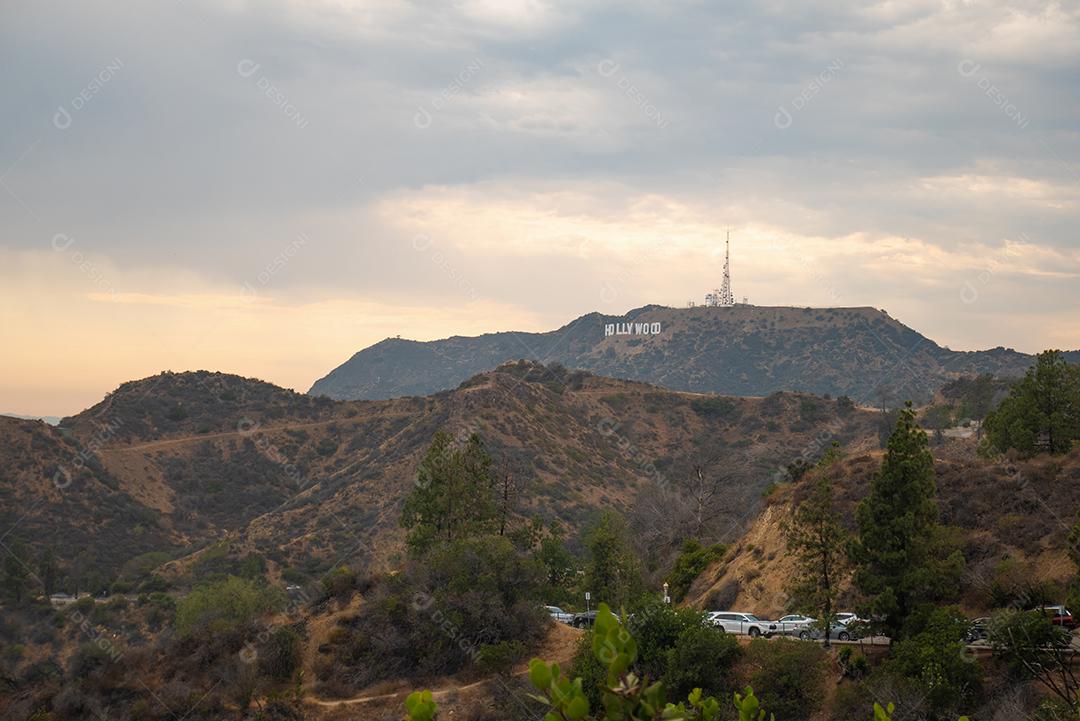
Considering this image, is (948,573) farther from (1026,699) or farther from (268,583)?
(268,583)

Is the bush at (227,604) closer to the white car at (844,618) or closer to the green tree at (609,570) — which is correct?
the green tree at (609,570)

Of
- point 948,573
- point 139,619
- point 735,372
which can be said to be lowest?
point 139,619

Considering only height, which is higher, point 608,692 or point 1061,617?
point 608,692

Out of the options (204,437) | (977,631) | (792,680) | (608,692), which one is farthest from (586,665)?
(204,437)

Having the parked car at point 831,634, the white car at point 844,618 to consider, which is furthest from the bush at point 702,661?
the white car at point 844,618

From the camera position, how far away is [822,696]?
3148 cm

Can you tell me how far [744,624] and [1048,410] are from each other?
59.3ft

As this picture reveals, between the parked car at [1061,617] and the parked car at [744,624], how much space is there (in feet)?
33.4

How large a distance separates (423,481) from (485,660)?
12.2 m

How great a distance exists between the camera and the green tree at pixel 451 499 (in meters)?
47.6

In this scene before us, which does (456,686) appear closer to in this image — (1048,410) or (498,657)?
(498,657)

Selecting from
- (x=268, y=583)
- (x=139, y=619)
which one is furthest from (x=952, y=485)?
(x=139, y=619)

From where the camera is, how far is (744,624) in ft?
123

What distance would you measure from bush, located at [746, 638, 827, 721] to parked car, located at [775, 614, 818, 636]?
3.61m
